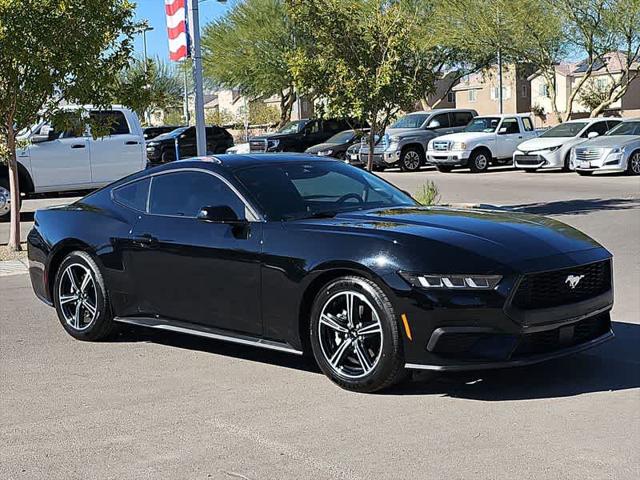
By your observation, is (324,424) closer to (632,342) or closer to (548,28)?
(632,342)

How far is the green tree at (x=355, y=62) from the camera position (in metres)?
16.3

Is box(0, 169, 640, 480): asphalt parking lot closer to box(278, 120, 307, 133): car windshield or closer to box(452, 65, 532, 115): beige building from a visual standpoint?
box(278, 120, 307, 133): car windshield

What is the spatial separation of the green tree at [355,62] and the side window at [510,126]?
42.2ft

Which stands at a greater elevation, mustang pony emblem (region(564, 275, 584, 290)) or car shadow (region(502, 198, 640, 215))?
mustang pony emblem (region(564, 275, 584, 290))

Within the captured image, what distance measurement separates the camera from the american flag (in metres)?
17.1

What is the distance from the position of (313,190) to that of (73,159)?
11994mm

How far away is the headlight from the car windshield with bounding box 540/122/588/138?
22.8 meters

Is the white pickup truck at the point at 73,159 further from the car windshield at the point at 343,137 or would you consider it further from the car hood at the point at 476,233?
the car windshield at the point at 343,137

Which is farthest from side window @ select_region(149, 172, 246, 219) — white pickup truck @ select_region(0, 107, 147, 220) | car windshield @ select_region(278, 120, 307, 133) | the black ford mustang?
car windshield @ select_region(278, 120, 307, 133)

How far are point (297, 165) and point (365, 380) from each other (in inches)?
77.4

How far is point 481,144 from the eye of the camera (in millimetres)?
28203

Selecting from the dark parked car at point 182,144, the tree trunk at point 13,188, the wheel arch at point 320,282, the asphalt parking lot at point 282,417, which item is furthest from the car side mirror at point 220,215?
the dark parked car at point 182,144

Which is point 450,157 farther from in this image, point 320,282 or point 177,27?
point 320,282

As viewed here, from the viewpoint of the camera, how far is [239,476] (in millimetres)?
4344
